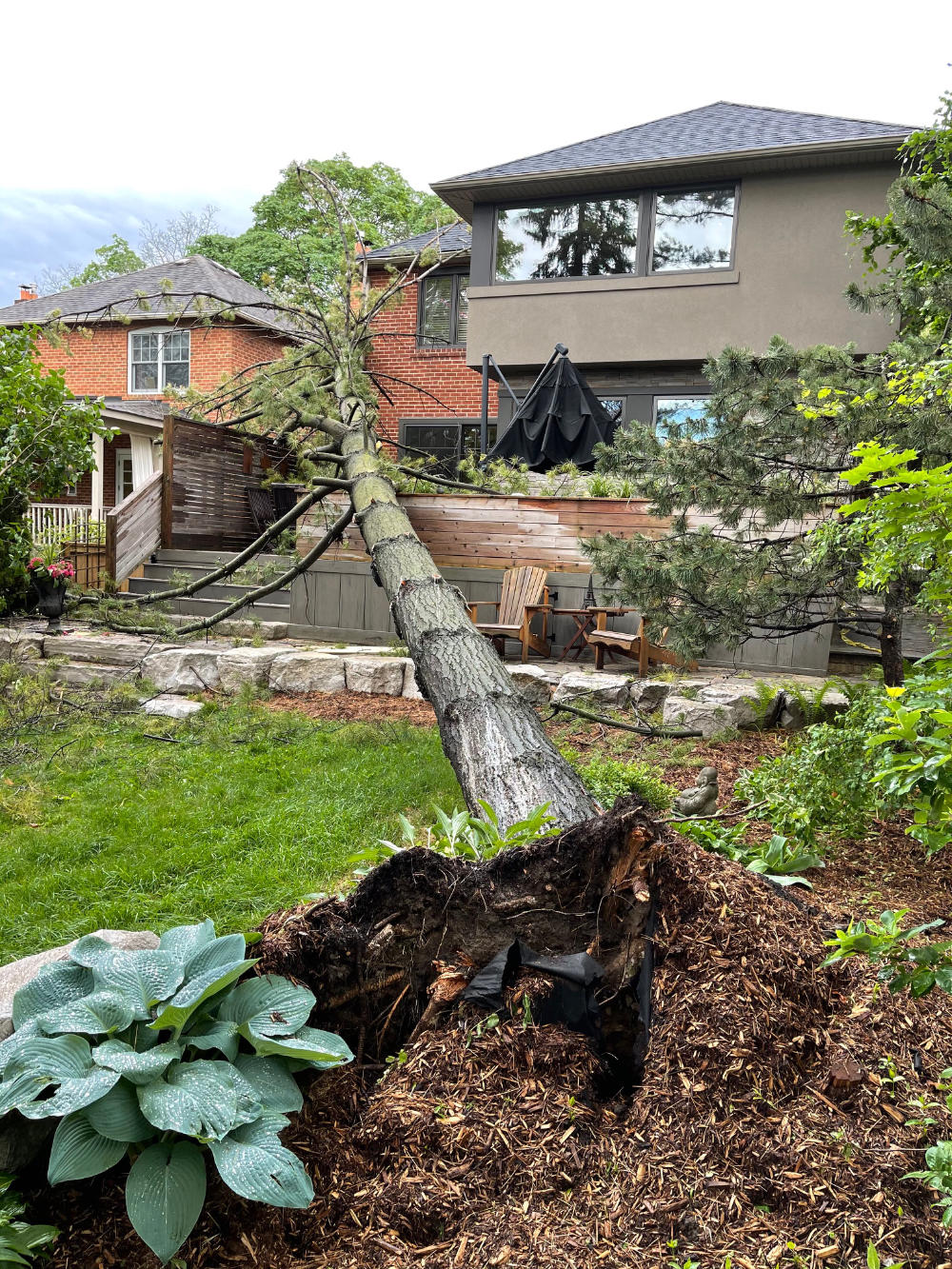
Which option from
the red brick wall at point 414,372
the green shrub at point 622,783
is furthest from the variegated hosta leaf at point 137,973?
the red brick wall at point 414,372

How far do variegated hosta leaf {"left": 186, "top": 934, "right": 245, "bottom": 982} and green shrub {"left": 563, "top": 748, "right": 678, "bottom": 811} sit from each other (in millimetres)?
2389

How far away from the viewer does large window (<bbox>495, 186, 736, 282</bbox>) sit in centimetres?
1269

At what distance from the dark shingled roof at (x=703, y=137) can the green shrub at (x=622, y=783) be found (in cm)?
1050

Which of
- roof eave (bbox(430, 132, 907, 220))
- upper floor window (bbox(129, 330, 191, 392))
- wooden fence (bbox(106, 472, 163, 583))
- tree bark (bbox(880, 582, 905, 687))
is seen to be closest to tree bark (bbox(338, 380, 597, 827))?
tree bark (bbox(880, 582, 905, 687))

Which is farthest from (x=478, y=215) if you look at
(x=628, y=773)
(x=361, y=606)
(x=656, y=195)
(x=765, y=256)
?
(x=628, y=773)

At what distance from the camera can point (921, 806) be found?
177 centimetres

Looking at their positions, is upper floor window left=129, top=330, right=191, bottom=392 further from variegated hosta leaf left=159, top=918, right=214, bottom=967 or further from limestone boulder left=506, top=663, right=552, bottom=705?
variegated hosta leaf left=159, top=918, right=214, bottom=967

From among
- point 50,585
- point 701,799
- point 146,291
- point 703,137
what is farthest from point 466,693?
point 146,291

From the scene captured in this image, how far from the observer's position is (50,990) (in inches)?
69.7

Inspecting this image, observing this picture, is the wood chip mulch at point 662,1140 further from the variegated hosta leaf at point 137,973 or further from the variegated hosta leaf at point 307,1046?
the variegated hosta leaf at point 137,973

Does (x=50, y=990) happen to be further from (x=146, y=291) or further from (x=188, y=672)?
(x=146, y=291)

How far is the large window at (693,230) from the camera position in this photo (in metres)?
12.6

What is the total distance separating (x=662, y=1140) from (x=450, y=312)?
1705cm

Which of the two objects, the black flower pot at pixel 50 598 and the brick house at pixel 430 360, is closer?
→ the black flower pot at pixel 50 598
